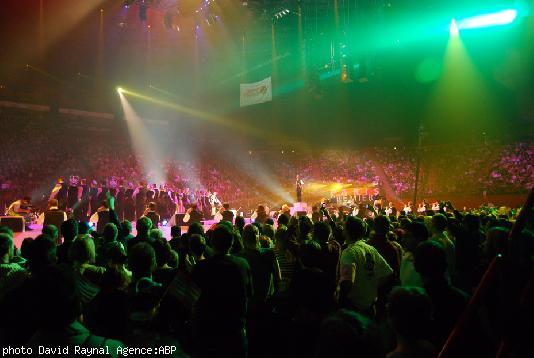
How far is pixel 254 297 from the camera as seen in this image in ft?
12.2

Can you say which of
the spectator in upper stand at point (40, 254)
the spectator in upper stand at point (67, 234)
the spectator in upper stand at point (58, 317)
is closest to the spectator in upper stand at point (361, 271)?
the spectator in upper stand at point (58, 317)

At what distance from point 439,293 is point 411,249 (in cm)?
163

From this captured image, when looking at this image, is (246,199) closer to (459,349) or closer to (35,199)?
(35,199)

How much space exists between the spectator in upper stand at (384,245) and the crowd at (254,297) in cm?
1

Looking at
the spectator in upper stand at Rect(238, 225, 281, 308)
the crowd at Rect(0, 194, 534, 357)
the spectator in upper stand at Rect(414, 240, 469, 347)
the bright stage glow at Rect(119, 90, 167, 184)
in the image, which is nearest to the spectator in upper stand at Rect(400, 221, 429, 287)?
the crowd at Rect(0, 194, 534, 357)

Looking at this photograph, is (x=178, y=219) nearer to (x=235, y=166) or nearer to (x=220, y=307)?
(x=220, y=307)

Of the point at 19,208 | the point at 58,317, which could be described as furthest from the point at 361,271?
the point at 19,208

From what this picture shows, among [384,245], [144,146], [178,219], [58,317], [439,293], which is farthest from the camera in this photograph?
[144,146]

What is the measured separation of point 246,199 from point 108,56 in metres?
12.5

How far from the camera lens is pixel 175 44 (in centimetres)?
2447

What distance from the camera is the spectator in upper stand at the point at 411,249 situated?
11.0 ft

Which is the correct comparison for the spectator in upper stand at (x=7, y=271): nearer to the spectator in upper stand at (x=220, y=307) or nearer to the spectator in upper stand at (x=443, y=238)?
the spectator in upper stand at (x=220, y=307)

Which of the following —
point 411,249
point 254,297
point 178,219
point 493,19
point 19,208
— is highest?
point 493,19

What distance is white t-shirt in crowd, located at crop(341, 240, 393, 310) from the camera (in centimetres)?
332
